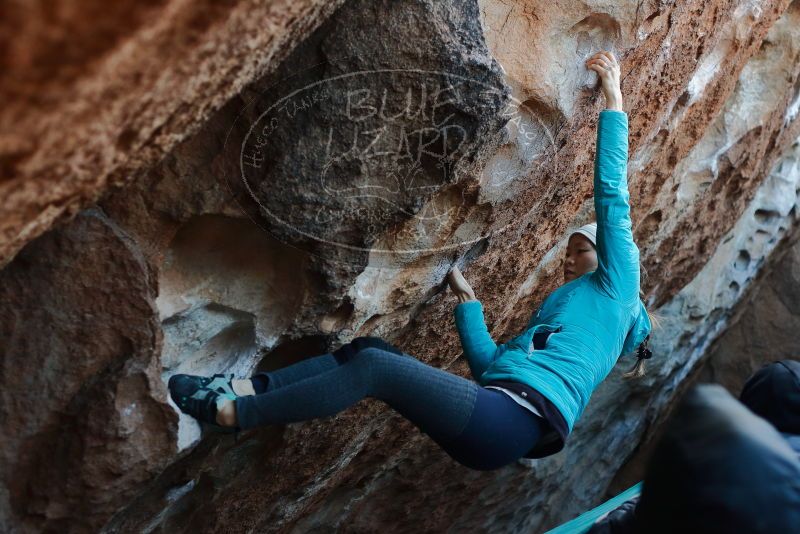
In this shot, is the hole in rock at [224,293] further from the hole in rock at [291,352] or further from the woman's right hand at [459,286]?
the woman's right hand at [459,286]

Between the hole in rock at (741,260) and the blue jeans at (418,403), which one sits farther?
the hole in rock at (741,260)

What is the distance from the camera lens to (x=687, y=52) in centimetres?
229

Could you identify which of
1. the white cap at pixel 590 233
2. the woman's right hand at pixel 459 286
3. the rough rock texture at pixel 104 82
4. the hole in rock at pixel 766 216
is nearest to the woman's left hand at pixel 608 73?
the white cap at pixel 590 233

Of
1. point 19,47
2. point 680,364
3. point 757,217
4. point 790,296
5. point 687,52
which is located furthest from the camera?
point 790,296

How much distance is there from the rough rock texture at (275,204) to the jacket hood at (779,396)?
781 millimetres

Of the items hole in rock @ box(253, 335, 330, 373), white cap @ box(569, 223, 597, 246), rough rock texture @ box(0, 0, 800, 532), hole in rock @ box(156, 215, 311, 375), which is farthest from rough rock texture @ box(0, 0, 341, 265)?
white cap @ box(569, 223, 597, 246)

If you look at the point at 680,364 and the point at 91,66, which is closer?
the point at 91,66

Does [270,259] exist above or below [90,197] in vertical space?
below

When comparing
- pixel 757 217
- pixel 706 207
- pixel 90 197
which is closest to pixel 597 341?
pixel 90 197

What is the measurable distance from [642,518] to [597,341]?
816mm

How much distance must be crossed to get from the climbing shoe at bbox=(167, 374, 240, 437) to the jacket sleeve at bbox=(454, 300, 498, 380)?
23.8 inches

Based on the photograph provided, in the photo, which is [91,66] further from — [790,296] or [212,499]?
[790,296]

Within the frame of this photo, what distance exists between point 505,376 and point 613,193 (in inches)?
19.3

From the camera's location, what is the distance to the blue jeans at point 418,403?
165 centimetres
